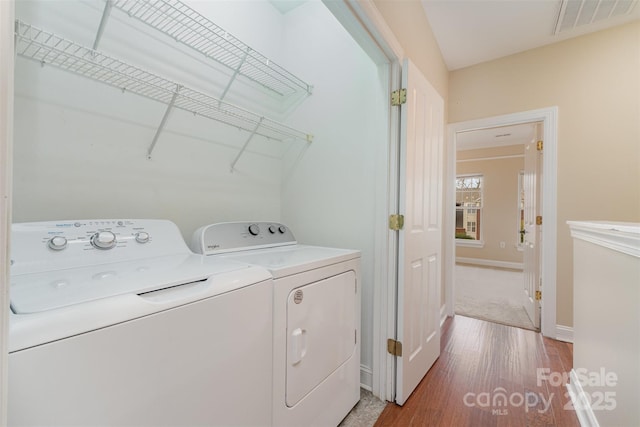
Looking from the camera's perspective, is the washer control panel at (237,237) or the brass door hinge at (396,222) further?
the brass door hinge at (396,222)

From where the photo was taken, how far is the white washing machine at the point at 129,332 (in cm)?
52

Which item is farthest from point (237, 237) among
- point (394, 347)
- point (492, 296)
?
point (492, 296)

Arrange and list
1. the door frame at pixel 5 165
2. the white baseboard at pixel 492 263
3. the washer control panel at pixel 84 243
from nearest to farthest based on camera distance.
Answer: the door frame at pixel 5 165, the washer control panel at pixel 84 243, the white baseboard at pixel 492 263

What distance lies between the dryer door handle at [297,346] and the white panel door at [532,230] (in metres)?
2.71

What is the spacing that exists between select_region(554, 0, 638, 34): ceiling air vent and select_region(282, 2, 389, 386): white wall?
170cm

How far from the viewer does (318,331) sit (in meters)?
1.23

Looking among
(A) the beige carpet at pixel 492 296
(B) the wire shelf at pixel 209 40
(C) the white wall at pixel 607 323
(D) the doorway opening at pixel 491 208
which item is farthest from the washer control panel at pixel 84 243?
(D) the doorway opening at pixel 491 208

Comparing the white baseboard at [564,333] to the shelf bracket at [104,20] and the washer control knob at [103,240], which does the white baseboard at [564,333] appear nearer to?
the washer control knob at [103,240]

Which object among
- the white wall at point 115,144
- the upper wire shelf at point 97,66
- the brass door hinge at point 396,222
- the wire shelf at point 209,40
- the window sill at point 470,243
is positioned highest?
the wire shelf at point 209,40

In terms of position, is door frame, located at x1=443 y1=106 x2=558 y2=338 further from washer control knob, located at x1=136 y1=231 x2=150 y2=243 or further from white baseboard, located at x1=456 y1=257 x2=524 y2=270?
white baseboard, located at x1=456 y1=257 x2=524 y2=270

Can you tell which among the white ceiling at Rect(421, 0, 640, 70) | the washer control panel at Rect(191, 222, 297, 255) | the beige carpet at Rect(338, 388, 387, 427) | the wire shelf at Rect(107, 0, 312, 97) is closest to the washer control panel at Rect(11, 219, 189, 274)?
the washer control panel at Rect(191, 222, 297, 255)

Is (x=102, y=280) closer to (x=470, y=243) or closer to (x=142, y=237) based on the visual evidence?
(x=142, y=237)

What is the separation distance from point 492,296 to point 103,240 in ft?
13.8

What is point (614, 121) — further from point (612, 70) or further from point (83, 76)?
point (83, 76)
